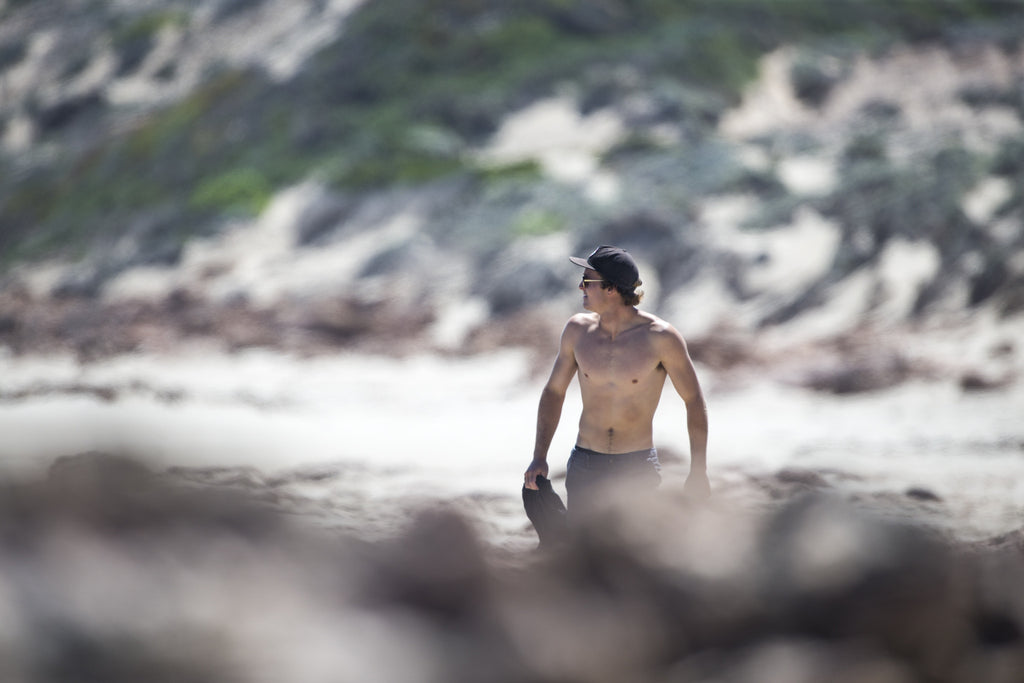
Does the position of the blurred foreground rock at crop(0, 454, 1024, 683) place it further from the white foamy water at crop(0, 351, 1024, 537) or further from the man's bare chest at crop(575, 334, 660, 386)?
the white foamy water at crop(0, 351, 1024, 537)

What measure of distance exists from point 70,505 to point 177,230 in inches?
824

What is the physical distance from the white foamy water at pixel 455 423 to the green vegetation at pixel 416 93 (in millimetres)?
7666

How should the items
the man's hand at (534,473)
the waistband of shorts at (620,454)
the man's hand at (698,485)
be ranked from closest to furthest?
the man's hand at (698,485) → the man's hand at (534,473) → the waistband of shorts at (620,454)

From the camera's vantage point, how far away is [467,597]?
60.6 inches

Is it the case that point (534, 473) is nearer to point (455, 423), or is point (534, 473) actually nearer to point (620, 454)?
point (620, 454)

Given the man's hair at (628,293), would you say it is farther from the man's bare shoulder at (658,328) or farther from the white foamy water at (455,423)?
the white foamy water at (455,423)

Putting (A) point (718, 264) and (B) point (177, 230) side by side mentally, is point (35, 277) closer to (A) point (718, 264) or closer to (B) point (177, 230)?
(B) point (177, 230)

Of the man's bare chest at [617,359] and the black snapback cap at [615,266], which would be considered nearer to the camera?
the black snapback cap at [615,266]

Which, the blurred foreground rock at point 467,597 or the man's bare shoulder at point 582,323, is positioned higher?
the man's bare shoulder at point 582,323

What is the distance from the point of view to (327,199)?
802 inches

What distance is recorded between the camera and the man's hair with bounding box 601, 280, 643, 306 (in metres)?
3.51

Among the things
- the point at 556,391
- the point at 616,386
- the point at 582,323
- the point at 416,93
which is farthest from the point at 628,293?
the point at 416,93

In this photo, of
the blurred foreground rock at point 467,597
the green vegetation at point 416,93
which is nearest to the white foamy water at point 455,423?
the blurred foreground rock at point 467,597

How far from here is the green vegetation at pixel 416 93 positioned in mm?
22078
